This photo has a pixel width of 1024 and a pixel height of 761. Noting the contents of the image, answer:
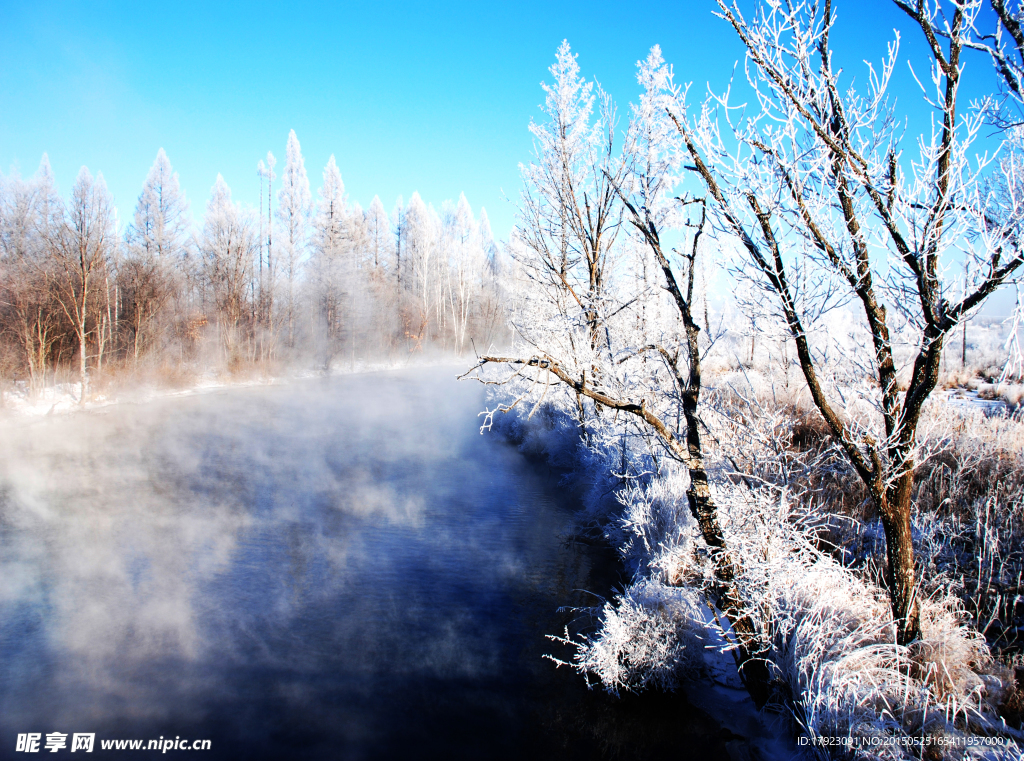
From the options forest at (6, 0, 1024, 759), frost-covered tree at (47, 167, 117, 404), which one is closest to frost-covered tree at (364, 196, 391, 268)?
frost-covered tree at (47, 167, 117, 404)

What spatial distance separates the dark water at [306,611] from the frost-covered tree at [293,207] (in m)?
20.4

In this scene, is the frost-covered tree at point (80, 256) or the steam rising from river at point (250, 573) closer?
the steam rising from river at point (250, 573)

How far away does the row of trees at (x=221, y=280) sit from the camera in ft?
50.3

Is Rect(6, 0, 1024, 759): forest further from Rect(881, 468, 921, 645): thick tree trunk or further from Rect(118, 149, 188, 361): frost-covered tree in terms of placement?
Rect(118, 149, 188, 361): frost-covered tree

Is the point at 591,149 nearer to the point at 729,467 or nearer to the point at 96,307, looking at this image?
the point at 729,467

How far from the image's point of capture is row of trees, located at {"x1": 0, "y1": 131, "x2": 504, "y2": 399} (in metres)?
15.3

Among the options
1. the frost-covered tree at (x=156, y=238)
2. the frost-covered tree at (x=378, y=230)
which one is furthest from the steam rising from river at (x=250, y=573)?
the frost-covered tree at (x=378, y=230)

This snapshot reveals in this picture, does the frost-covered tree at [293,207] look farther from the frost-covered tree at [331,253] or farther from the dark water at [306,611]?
the dark water at [306,611]

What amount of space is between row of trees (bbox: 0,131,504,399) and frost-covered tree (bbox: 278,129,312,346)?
3.2 inches

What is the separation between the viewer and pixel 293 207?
101 feet

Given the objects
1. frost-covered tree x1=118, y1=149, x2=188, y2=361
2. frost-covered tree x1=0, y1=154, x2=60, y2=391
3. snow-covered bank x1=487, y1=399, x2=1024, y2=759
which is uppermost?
frost-covered tree x1=118, y1=149, x2=188, y2=361

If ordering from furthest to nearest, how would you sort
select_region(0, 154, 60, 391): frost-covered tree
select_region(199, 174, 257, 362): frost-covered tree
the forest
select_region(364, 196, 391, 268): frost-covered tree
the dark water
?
select_region(364, 196, 391, 268): frost-covered tree → select_region(199, 174, 257, 362): frost-covered tree → select_region(0, 154, 60, 391): frost-covered tree → the dark water → the forest

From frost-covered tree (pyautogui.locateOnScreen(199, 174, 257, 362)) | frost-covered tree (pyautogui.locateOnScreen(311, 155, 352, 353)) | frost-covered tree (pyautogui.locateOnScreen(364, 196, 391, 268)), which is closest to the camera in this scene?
frost-covered tree (pyautogui.locateOnScreen(199, 174, 257, 362))

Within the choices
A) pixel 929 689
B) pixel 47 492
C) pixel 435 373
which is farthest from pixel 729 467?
pixel 435 373
